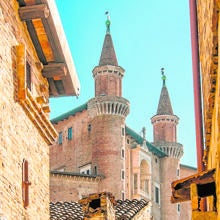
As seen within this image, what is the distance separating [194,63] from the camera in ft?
34.8

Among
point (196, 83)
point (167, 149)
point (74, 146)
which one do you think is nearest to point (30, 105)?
point (196, 83)

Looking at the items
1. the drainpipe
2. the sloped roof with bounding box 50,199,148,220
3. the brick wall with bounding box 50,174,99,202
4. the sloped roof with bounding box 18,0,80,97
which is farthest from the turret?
the drainpipe

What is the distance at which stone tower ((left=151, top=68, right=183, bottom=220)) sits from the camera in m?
69.5

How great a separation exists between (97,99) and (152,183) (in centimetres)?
1006

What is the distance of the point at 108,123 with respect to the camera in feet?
206

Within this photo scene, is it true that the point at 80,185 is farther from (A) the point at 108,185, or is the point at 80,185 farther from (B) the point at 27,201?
(B) the point at 27,201

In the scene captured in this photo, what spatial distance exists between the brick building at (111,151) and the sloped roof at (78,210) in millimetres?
40844

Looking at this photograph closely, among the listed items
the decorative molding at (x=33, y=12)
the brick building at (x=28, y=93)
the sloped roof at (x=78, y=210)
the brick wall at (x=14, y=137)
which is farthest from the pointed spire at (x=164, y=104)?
the decorative molding at (x=33, y=12)

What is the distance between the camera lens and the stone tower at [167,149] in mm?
69500

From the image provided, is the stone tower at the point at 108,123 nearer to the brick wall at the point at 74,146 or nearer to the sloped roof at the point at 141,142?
the brick wall at the point at 74,146

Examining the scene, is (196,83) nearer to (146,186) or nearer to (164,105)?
(146,186)

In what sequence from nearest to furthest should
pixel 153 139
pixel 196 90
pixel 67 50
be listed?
A: pixel 196 90, pixel 67 50, pixel 153 139

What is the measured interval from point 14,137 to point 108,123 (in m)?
52.5

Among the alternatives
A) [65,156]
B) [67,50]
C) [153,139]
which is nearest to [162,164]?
[153,139]
